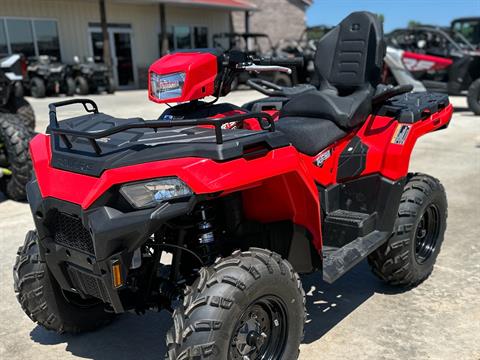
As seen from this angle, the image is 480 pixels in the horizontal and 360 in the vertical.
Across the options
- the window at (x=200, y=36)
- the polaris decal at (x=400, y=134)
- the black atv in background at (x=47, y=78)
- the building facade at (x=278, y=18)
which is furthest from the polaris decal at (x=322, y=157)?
the building facade at (x=278, y=18)

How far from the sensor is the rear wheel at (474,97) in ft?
37.8

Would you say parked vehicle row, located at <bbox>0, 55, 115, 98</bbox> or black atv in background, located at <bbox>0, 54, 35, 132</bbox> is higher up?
black atv in background, located at <bbox>0, 54, 35, 132</bbox>

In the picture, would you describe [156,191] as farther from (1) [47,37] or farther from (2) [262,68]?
(1) [47,37]

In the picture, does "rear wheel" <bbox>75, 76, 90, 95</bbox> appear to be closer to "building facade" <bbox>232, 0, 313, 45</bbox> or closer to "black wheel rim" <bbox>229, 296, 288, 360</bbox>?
"building facade" <bbox>232, 0, 313, 45</bbox>

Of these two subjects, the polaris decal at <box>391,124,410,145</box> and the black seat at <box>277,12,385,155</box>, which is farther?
the polaris decal at <box>391,124,410,145</box>

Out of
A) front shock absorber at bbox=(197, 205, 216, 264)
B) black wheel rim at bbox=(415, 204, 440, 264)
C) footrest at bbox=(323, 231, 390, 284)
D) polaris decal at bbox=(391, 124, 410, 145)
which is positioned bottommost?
black wheel rim at bbox=(415, 204, 440, 264)

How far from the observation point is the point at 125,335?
295cm

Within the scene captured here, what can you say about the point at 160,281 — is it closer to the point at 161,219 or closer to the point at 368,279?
the point at 161,219

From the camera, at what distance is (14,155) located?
206 inches

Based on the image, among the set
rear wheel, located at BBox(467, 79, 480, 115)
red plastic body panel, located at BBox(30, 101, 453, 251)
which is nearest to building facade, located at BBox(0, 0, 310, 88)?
rear wheel, located at BBox(467, 79, 480, 115)

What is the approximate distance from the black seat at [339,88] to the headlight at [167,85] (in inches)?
24.3

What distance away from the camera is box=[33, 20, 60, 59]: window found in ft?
59.5

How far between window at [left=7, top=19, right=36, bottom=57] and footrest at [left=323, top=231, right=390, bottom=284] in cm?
1741

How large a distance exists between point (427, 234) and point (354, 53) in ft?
4.31
